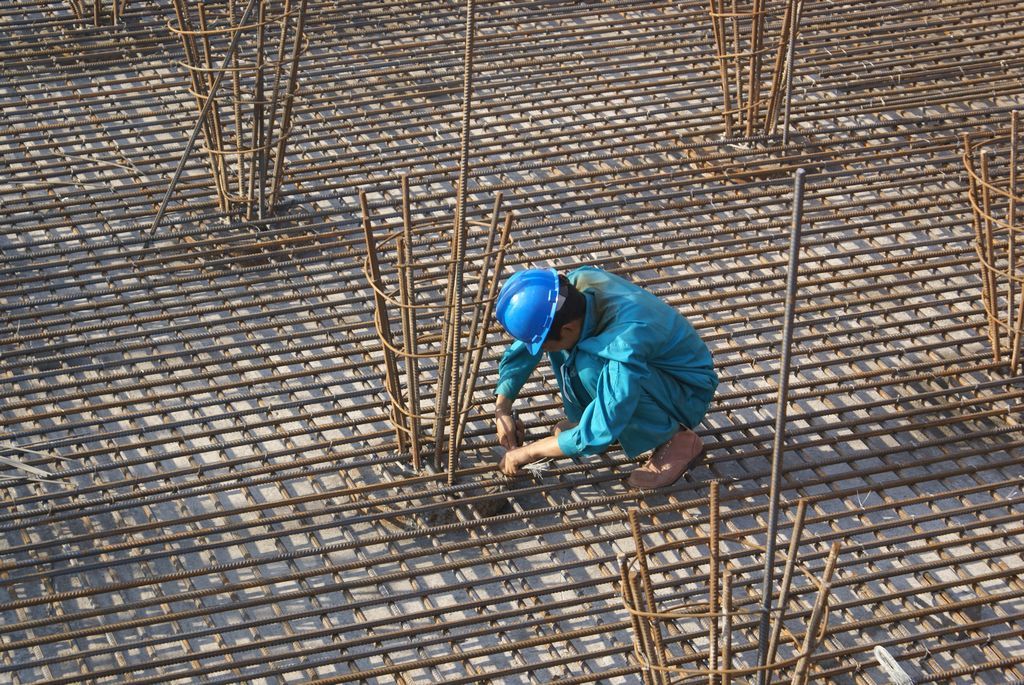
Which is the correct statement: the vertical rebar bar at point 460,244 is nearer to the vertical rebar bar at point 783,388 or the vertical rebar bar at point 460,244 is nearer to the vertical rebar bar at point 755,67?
the vertical rebar bar at point 783,388

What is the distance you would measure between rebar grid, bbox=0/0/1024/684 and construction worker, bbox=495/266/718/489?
0.51 feet

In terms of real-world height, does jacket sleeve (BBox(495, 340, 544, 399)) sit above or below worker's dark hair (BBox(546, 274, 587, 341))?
below

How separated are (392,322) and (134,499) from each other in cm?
114

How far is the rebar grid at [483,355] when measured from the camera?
3.37 m

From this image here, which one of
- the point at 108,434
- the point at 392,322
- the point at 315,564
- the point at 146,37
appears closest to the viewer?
the point at 315,564

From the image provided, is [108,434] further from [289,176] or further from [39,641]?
[289,176]

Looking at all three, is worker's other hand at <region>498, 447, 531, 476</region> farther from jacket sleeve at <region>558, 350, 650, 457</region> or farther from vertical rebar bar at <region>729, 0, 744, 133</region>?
vertical rebar bar at <region>729, 0, 744, 133</region>

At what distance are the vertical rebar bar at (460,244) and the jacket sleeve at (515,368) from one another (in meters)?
0.19

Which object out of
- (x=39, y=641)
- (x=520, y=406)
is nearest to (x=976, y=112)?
(x=520, y=406)

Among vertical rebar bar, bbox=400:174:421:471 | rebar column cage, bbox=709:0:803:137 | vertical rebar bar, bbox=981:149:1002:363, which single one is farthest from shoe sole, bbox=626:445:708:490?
rebar column cage, bbox=709:0:803:137

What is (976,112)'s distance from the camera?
5.26 meters

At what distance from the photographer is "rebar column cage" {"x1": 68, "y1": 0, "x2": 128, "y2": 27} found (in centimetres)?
576

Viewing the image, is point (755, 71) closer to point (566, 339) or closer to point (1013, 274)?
point (1013, 274)

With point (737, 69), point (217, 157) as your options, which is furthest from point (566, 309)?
point (737, 69)
